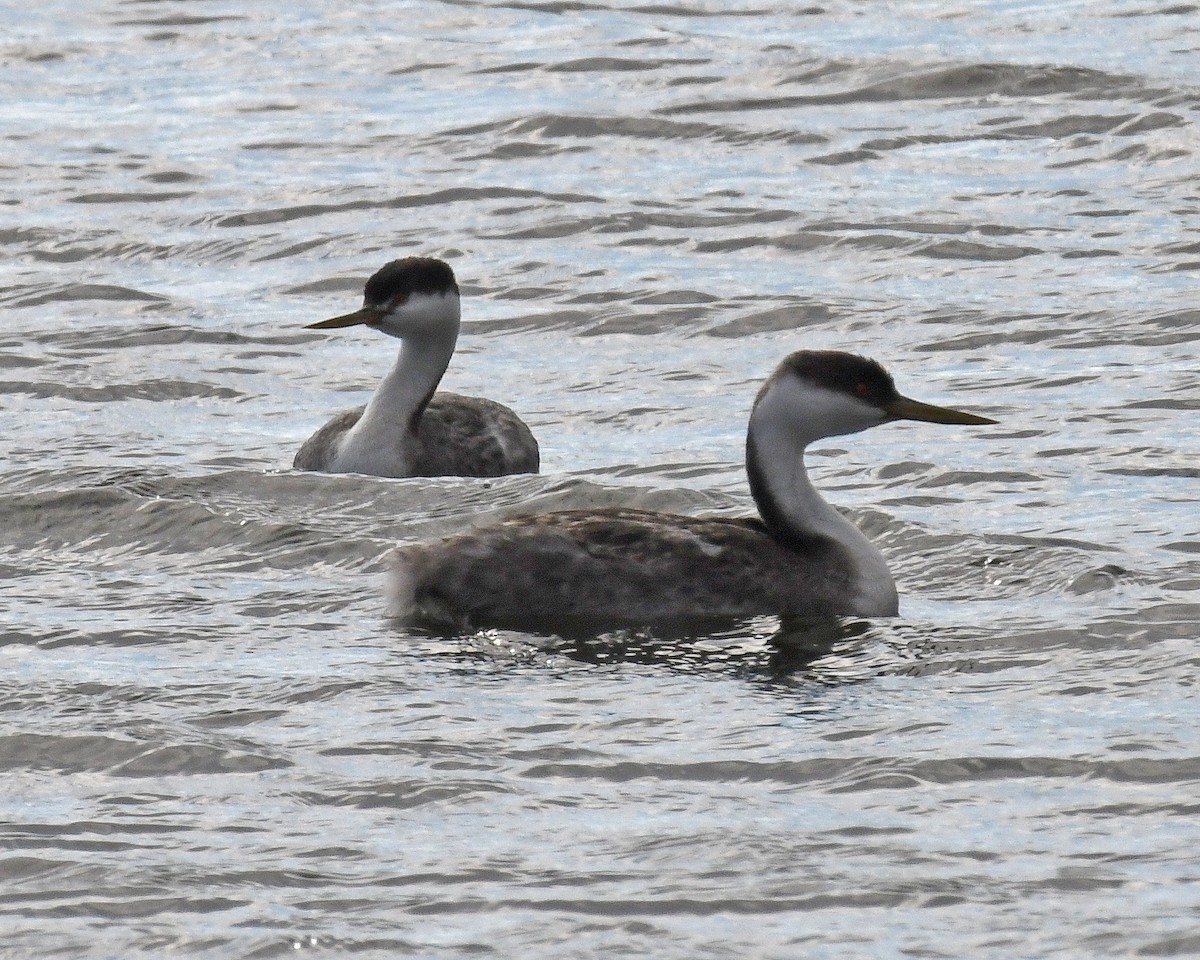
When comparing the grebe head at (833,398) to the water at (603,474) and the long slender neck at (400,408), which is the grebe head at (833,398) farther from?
the long slender neck at (400,408)

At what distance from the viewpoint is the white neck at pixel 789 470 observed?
9.88 m

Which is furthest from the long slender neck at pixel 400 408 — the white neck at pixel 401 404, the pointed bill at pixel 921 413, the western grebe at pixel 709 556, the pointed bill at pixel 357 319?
the pointed bill at pixel 921 413

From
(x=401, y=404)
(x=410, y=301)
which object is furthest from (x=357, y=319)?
(x=401, y=404)

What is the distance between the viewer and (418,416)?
12.3 metres

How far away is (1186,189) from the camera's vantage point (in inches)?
657

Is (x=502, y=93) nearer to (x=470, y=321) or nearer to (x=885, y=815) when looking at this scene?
(x=470, y=321)

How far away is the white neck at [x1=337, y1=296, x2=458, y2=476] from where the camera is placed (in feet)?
39.2

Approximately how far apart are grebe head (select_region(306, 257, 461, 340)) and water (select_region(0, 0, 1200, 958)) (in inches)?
29.7

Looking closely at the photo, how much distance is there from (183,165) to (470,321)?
438cm

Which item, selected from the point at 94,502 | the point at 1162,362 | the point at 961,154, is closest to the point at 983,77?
the point at 961,154

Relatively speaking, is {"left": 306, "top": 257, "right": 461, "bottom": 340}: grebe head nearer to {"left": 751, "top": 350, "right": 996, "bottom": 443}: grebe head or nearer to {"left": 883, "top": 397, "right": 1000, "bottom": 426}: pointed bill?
{"left": 751, "top": 350, "right": 996, "bottom": 443}: grebe head

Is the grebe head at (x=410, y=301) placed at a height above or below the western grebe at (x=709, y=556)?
above

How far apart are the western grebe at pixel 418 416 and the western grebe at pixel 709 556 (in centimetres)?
217

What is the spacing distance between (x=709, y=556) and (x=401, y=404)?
2930mm
